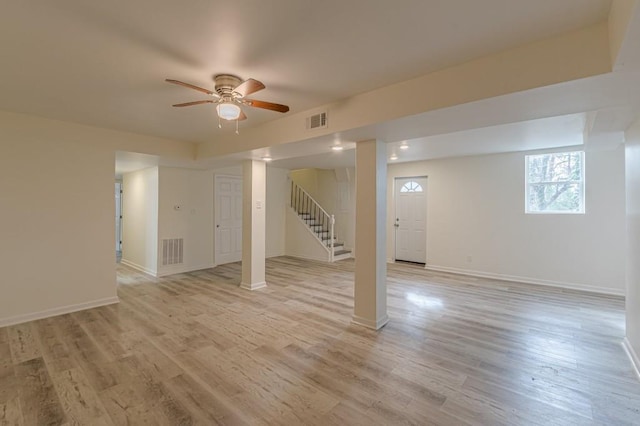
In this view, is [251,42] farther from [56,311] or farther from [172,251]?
[172,251]

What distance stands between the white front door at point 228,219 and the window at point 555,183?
6614 millimetres

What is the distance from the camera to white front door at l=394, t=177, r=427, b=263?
7.16m

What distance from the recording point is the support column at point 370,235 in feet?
11.1

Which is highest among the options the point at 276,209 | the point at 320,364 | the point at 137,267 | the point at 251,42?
the point at 251,42

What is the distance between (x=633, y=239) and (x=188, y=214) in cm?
722

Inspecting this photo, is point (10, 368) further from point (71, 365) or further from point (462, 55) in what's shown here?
point (462, 55)

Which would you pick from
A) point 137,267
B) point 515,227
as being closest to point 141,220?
point 137,267

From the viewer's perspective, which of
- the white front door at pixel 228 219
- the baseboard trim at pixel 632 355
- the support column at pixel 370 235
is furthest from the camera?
the white front door at pixel 228 219

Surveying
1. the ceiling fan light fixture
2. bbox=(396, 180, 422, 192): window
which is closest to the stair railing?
bbox=(396, 180, 422, 192): window

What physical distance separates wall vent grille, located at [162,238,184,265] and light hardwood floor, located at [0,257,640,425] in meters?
1.70

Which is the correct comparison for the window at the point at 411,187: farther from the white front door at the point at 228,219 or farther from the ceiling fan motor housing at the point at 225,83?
the ceiling fan motor housing at the point at 225,83

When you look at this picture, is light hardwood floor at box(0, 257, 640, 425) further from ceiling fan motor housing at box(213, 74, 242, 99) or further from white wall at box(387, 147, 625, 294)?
ceiling fan motor housing at box(213, 74, 242, 99)

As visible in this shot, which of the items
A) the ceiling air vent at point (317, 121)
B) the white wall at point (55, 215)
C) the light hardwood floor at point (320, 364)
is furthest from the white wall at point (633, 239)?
the white wall at point (55, 215)

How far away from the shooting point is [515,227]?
18.7ft
